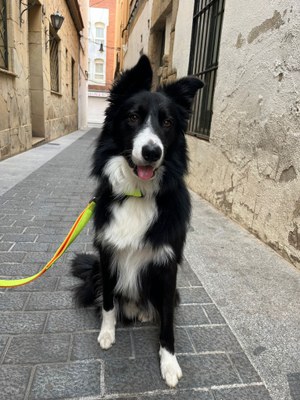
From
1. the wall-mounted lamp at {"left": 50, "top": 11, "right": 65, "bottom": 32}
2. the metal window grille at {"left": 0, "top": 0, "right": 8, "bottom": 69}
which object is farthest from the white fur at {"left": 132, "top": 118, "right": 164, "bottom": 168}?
the wall-mounted lamp at {"left": 50, "top": 11, "right": 65, "bottom": 32}

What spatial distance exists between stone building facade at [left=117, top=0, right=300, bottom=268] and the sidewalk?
0.50 metres

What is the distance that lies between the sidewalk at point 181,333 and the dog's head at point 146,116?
55cm

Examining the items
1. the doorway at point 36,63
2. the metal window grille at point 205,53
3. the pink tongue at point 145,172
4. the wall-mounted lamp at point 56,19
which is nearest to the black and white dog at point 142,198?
the pink tongue at point 145,172

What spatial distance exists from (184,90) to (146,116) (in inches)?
14.3

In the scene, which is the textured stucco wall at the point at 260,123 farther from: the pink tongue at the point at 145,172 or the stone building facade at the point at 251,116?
the pink tongue at the point at 145,172

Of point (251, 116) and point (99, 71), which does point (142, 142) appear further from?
point (99, 71)

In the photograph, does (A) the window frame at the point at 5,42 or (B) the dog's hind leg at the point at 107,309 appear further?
(A) the window frame at the point at 5,42

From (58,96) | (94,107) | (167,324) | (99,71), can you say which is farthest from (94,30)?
(167,324)

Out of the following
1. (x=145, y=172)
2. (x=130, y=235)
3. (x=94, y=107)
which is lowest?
(x=130, y=235)

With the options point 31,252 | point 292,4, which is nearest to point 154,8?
point 292,4

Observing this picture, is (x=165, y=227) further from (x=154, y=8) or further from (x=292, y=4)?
(x=154, y=8)

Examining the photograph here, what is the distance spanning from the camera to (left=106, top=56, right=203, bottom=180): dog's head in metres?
1.67

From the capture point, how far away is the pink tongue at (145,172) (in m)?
1.70

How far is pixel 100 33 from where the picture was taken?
43281mm
